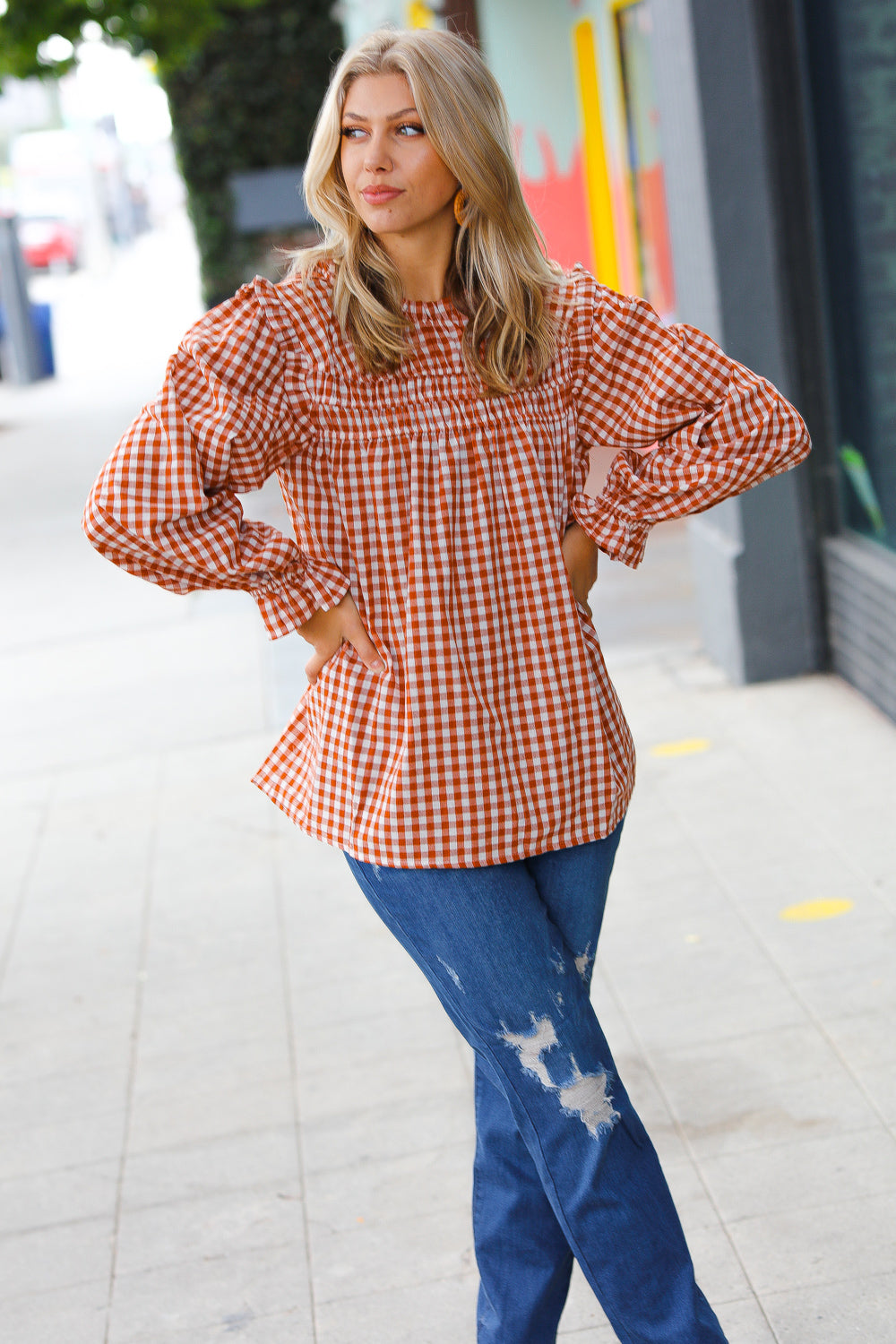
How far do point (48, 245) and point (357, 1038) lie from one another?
39360 millimetres

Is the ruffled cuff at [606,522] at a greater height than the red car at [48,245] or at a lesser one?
lesser

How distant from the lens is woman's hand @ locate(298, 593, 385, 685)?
83.0 inches

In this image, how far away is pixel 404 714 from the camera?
2090mm

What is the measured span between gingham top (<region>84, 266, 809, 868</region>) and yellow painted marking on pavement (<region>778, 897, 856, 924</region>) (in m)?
2.01

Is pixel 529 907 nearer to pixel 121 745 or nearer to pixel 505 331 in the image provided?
pixel 505 331

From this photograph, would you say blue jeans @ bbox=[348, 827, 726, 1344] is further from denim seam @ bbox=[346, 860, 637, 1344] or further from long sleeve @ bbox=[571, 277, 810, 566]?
long sleeve @ bbox=[571, 277, 810, 566]

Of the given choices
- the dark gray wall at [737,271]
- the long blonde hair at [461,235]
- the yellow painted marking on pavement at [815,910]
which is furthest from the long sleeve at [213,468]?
the dark gray wall at [737,271]

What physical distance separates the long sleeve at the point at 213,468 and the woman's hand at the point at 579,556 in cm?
31

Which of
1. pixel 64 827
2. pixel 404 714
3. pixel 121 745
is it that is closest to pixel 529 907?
pixel 404 714

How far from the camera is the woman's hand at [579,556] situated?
2188mm

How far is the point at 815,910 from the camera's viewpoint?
13.4 ft

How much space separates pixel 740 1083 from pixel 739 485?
1579 mm

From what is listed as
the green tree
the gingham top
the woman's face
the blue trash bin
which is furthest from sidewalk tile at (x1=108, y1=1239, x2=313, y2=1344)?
the blue trash bin

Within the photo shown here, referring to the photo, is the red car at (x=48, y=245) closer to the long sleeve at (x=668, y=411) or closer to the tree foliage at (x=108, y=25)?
the tree foliage at (x=108, y=25)
